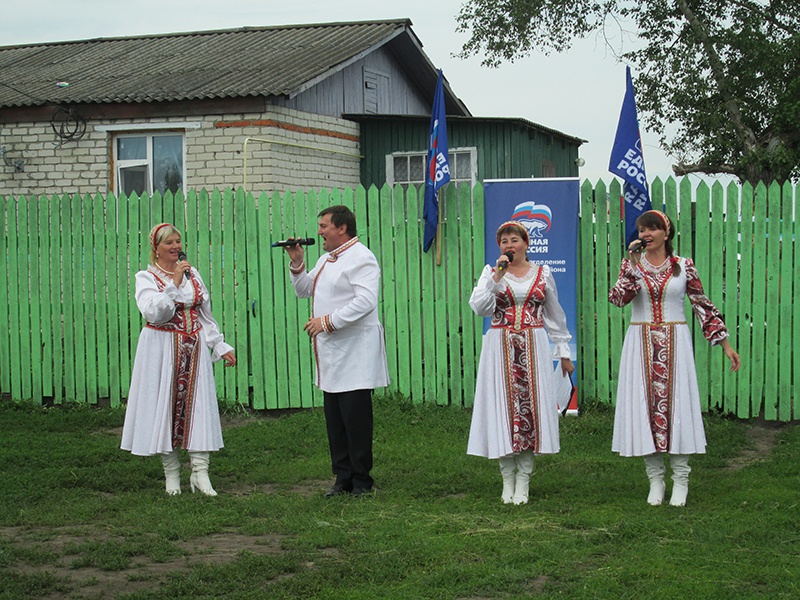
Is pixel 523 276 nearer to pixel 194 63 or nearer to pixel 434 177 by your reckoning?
pixel 434 177

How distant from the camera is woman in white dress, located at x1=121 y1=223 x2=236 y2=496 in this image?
7504mm

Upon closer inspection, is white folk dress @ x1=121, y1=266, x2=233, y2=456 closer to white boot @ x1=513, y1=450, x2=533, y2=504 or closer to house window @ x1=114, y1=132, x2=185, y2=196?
white boot @ x1=513, y1=450, x2=533, y2=504

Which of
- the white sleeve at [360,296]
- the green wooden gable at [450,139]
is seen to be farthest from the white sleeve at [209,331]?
the green wooden gable at [450,139]

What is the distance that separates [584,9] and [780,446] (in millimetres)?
11414

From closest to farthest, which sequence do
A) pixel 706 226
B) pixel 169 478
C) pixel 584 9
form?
1. pixel 169 478
2. pixel 706 226
3. pixel 584 9

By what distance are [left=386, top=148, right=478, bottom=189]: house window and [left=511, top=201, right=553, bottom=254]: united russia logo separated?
7.39 metres

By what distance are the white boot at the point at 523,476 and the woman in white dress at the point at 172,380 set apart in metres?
1.98

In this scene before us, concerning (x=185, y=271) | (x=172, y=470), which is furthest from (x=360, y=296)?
(x=172, y=470)

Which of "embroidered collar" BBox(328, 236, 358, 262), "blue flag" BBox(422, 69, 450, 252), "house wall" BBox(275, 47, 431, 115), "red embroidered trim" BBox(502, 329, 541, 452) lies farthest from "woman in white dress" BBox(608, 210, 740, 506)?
"house wall" BBox(275, 47, 431, 115)

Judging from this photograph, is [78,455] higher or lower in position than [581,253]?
lower

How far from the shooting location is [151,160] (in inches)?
622

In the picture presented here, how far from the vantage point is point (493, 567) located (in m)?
5.49

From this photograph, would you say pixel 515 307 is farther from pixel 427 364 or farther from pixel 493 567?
pixel 427 364

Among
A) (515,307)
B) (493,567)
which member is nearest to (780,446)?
(515,307)
